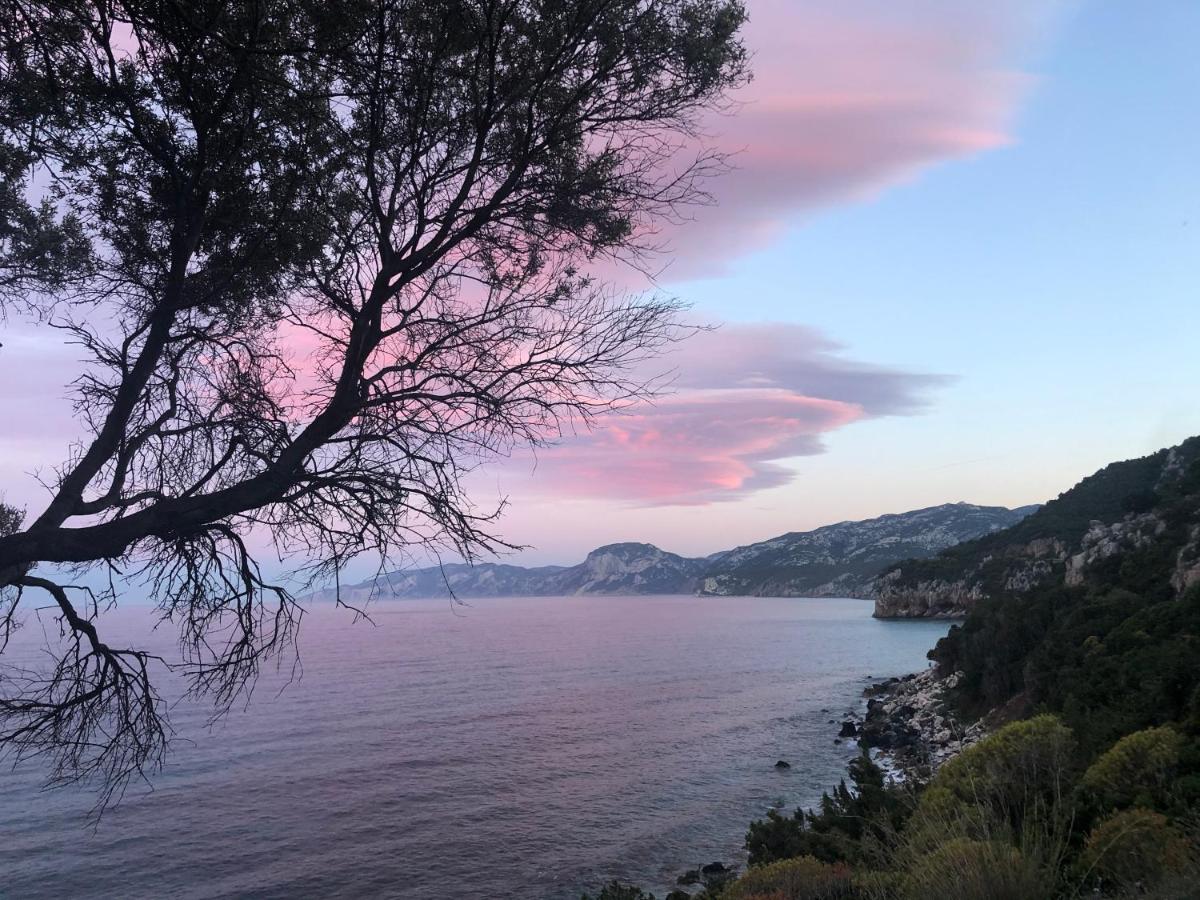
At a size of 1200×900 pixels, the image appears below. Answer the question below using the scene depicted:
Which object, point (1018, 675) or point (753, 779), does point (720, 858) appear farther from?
point (1018, 675)

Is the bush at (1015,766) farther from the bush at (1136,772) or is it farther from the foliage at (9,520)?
the foliage at (9,520)

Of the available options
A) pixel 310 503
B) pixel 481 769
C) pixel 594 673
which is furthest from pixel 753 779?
pixel 594 673

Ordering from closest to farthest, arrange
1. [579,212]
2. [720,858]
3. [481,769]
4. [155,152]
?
1. [155,152]
2. [579,212]
3. [720,858]
4. [481,769]

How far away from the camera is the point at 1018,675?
2866 cm

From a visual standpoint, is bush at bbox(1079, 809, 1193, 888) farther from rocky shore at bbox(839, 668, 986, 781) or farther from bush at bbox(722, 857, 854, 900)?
rocky shore at bbox(839, 668, 986, 781)

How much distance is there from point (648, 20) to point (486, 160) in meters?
1.89

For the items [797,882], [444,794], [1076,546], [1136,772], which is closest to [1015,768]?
[1136,772]

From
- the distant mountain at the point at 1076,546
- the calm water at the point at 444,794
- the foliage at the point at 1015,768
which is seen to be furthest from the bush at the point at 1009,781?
the distant mountain at the point at 1076,546

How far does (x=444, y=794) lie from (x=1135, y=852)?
2531cm

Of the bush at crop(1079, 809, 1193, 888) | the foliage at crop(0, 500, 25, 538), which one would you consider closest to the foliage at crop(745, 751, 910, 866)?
the bush at crop(1079, 809, 1193, 888)

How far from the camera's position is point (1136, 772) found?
9.44 m

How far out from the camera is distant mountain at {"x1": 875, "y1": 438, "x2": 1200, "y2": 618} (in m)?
28.5

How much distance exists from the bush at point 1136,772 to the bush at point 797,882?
3.37 metres

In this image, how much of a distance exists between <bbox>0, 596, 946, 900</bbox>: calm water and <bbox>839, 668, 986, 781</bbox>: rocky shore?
6.29 ft
